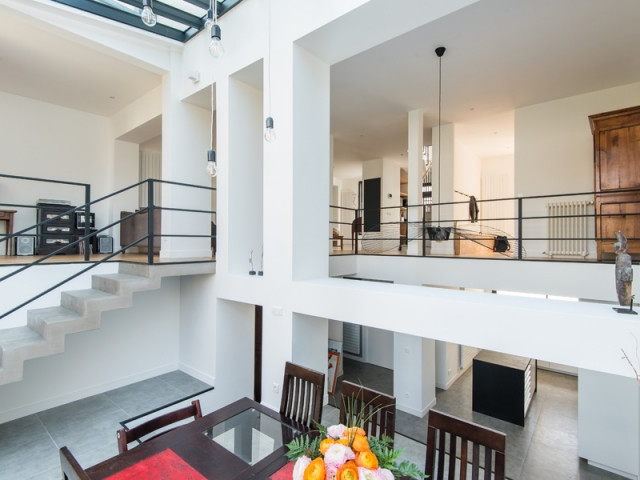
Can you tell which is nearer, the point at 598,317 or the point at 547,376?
the point at 598,317

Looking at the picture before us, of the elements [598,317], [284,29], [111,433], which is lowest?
[111,433]

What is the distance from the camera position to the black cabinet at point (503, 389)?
257 inches

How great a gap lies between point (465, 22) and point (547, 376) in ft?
29.5

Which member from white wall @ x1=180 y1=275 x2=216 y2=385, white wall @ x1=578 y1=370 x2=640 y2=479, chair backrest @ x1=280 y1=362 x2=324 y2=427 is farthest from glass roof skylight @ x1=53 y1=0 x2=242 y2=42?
white wall @ x1=578 y1=370 x2=640 y2=479

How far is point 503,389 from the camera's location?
6.70 meters

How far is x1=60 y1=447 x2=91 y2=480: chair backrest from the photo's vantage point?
4.57ft

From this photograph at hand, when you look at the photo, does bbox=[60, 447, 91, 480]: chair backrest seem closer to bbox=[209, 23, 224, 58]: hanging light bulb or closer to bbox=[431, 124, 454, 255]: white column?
bbox=[209, 23, 224, 58]: hanging light bulb

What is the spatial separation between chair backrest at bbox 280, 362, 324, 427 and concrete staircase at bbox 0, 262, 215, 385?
205 centimetres

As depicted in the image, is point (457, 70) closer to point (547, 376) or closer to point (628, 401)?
point (628, 401)

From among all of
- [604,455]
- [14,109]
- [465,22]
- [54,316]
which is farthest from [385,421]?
[14,109]

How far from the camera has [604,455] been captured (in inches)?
187

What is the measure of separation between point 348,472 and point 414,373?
5.68 metres

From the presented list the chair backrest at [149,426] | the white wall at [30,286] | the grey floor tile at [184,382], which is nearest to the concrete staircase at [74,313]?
the white wall at [30,286]

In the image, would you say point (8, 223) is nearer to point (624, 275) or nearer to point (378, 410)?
point (378, 410)
